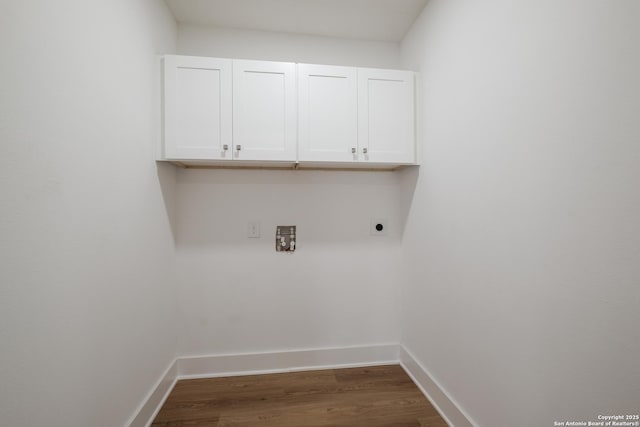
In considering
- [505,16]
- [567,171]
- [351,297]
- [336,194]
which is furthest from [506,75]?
[351,297]

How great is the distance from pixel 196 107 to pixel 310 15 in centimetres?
102

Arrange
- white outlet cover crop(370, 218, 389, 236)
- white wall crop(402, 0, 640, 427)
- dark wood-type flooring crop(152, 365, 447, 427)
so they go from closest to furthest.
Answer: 1. white wall crop(402, 0, 640, 427)
2. dark wood-type flooring crop(152, 365, 447, 427)
3. white outlet cover crop(370, 218, 389, 236)

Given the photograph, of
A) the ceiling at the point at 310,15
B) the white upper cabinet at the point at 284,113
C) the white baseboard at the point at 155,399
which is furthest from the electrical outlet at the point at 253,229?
the ceiling at the point at 310,15

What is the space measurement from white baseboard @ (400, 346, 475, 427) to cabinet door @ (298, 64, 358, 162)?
60.4 inches

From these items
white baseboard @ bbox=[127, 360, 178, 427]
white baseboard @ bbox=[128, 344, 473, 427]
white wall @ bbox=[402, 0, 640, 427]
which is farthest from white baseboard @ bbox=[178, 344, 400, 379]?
white wall @ bbox=[402, 0, 640, 427]

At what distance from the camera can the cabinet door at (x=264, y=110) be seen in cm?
168

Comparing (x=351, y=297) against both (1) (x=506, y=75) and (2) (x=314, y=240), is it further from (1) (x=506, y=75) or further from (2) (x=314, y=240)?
(1) (x=506, y=75)

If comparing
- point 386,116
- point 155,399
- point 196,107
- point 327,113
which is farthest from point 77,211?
point 386,116

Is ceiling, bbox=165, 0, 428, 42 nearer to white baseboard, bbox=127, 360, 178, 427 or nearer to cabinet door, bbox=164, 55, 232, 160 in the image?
cabinet door, bbox=164, 55, 232, 160

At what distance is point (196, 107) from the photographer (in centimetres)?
164

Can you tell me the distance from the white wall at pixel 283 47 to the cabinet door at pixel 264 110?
407 millimetres

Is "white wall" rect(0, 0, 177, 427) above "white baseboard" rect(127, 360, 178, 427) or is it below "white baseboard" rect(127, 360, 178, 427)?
above

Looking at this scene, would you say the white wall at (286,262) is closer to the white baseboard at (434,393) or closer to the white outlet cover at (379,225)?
the white outlet cover at (379,225)

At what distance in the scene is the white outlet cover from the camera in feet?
7.04
